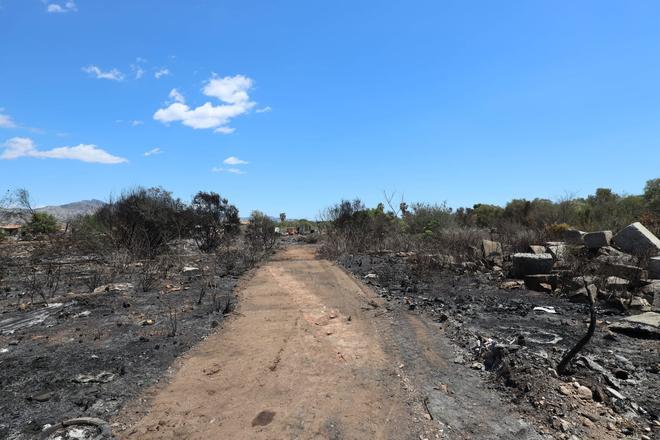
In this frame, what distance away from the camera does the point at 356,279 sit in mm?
12867

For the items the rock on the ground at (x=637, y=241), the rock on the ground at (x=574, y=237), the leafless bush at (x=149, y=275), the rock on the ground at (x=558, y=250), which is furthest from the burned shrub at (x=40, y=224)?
the rock on the ground at (x=637, y=241)

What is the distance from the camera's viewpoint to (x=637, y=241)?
12570 mm

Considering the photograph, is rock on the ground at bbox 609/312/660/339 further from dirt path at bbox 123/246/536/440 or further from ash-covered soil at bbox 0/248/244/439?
ash-covered soil at bbox 0/248/244/439

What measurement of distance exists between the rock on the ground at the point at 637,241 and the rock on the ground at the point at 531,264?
2.74 metres

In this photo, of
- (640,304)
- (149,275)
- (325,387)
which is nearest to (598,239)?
(640,304)

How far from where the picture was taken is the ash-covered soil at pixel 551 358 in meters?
4.28

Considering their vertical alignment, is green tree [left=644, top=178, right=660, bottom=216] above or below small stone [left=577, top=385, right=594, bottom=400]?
above

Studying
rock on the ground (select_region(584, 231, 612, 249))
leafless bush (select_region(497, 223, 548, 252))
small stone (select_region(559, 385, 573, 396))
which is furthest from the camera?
leafless bush (select_region(497, 223, 548, 252))

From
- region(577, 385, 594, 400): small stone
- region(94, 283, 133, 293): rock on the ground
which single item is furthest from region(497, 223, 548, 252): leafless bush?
region(94, 283, 133, 293): rock on the ground

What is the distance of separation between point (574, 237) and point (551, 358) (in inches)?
429

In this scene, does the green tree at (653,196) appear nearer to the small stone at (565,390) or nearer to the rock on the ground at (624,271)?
the rock on the ground at (624,271)

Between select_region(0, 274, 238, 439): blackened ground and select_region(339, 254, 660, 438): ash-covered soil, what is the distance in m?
4.18

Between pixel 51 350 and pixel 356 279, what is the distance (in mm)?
8232

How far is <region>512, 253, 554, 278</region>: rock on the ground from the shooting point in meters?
11.5
